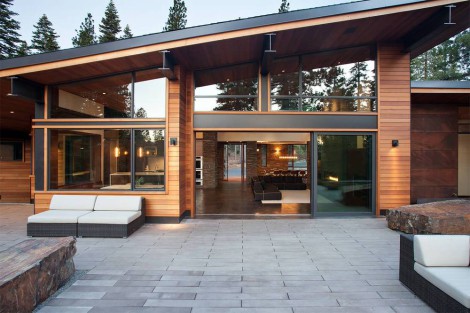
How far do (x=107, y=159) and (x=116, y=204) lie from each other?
4.10 ft

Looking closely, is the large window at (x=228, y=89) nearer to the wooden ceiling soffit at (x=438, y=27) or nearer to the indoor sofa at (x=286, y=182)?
the wooden ceiling soffit at (x=438, y=27)

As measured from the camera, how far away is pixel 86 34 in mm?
21844

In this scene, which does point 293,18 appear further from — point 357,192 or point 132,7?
point 132,7

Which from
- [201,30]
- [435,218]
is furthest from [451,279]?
[201,30]

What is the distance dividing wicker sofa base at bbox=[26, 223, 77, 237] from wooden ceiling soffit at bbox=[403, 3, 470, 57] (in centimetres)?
822

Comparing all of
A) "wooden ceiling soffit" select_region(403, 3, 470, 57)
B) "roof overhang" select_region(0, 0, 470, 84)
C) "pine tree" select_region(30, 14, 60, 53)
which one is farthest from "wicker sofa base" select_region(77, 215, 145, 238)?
"pine tree" select_region(30, 14, 60, 53)

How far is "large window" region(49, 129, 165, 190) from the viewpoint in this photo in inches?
254

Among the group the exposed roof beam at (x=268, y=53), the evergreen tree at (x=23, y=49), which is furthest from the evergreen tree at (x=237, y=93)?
the evergreen tree at (x=23, y=49)

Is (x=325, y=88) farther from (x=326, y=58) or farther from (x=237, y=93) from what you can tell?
(x=237, y=93)

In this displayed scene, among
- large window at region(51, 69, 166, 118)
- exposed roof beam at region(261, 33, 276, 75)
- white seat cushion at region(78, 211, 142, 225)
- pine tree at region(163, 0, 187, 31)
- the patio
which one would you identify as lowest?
the patio

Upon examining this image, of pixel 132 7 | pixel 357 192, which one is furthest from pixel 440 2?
pixel 132 7

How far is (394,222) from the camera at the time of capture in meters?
5.72

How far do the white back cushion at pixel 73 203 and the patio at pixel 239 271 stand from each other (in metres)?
0.82

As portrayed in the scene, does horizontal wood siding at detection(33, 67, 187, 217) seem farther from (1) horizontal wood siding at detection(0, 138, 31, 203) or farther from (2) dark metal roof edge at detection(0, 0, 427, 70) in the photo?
(1) horizontal wood siding at detection(0, 138, 31, 203)
